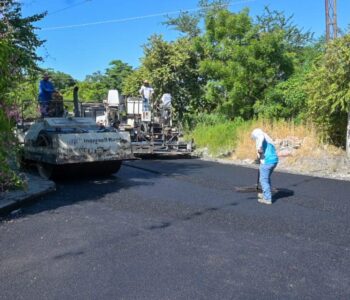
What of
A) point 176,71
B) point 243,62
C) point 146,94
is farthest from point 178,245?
point 176,71

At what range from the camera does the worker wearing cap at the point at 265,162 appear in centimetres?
855

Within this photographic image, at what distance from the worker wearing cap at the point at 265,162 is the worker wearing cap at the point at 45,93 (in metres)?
6.19

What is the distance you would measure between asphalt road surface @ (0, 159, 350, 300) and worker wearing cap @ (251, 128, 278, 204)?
0.25 m

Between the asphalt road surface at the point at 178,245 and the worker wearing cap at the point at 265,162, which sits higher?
the worker wearing cap at the point at 265,162

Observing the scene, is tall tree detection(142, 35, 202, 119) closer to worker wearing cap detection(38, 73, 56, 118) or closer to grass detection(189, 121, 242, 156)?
grass detection(189, 121, 242, 156)

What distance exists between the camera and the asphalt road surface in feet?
15.4

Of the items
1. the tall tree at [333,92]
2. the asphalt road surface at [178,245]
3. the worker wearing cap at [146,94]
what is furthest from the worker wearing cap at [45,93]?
the tall tree at [333,92]

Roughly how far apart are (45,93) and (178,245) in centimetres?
820

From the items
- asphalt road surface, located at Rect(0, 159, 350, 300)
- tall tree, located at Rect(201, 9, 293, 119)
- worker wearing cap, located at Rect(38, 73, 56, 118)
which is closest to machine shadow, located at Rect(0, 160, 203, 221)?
asphalt road surface, located at Rect(0, 159, 350, 300)

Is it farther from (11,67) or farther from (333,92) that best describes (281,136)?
(11,67)

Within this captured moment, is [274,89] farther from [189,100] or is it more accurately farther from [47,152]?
[47,152]

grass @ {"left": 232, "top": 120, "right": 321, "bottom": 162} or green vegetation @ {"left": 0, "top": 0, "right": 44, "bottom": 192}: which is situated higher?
green vegetation @ {"left": 0, "top": 0, "right": 44, "bottom": 192}

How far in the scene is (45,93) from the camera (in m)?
13.1

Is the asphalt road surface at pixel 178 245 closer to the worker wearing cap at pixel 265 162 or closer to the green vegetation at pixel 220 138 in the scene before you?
the worker wearing cap at pixel 265 162
